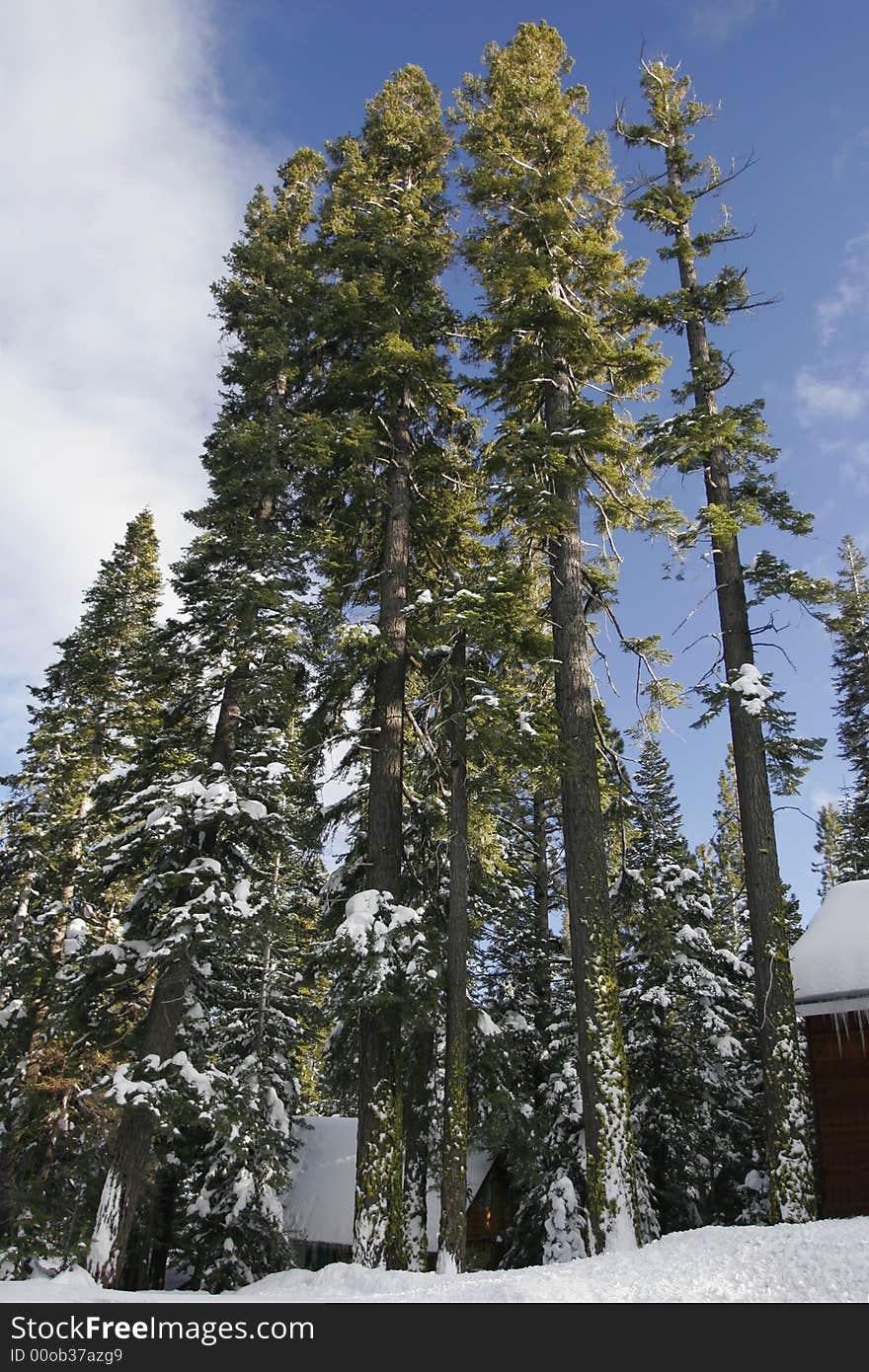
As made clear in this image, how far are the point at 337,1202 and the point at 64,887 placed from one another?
1297 centimetres

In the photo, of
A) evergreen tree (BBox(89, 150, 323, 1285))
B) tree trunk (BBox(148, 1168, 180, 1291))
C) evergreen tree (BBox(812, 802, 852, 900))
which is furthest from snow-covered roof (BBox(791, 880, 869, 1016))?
evergreen tree (BBox(812, 802, 852, 900))

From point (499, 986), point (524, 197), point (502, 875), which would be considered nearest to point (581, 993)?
point (502, 875)

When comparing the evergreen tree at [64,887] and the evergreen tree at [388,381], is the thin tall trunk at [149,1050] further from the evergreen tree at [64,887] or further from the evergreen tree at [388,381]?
the evergreen tree at [388,381]

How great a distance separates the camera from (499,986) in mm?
21078

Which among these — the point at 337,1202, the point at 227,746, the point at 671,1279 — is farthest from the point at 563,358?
the point at 337,1202

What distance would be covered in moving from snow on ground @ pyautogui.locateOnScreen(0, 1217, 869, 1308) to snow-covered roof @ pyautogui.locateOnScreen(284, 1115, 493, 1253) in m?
15.0

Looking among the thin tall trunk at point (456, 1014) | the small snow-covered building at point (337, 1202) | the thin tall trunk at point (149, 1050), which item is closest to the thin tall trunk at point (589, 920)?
the thin tall trunk at point (456, 1014)

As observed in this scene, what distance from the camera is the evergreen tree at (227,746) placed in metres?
12.0

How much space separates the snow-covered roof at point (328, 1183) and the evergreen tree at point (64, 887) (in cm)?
793

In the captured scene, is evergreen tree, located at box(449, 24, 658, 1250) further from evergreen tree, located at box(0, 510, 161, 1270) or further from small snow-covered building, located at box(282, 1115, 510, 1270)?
small snow-covered building, located at box(282, 1115, 510, 1270)

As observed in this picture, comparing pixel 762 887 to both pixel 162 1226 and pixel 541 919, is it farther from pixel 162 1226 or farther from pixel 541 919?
pixel 162 1226

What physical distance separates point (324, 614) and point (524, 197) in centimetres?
850

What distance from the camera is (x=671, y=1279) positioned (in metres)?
6.09

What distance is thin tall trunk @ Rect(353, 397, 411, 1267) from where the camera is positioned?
35.0ft
